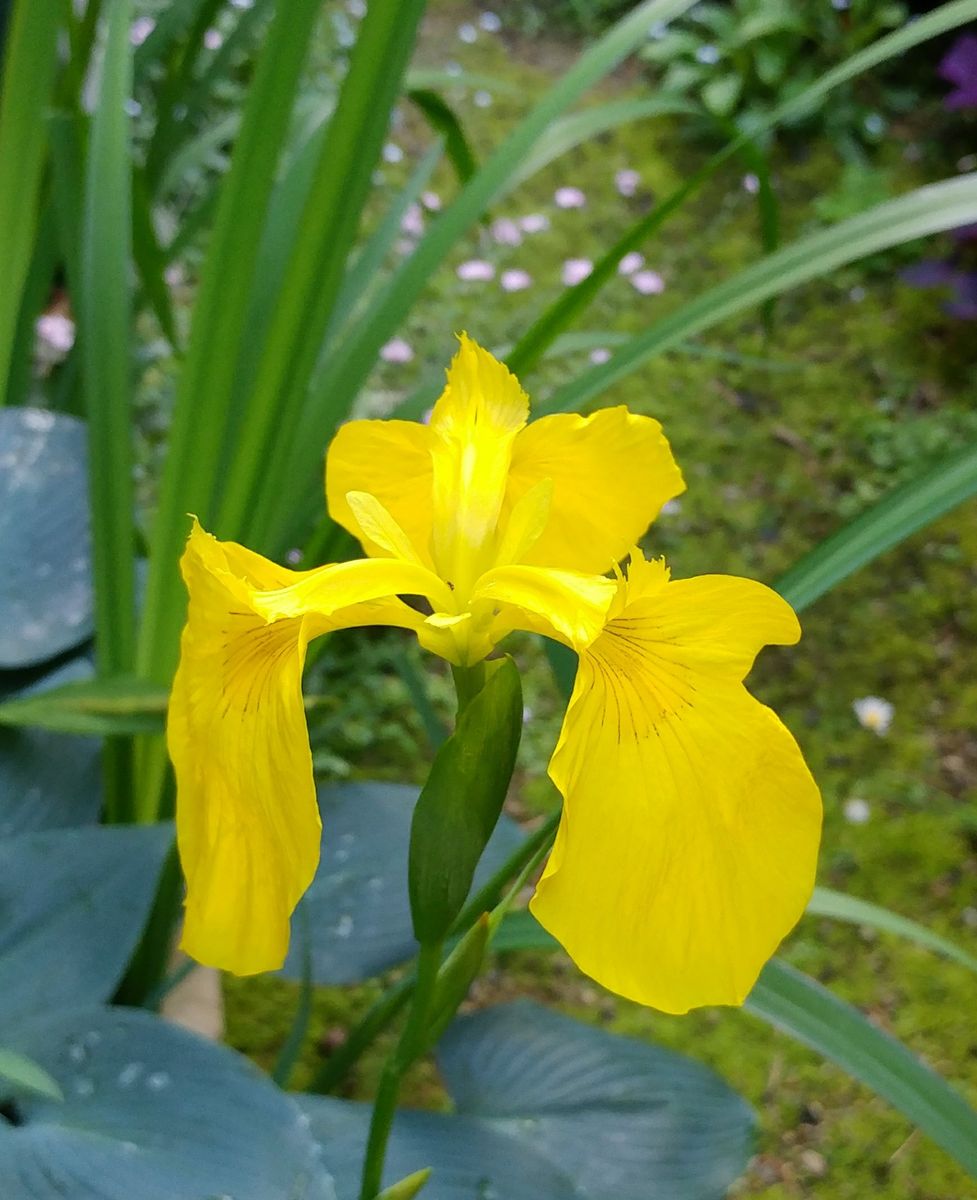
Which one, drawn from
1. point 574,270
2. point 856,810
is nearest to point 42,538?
point 856,810

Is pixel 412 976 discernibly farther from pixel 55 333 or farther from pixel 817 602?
pixel 55 333

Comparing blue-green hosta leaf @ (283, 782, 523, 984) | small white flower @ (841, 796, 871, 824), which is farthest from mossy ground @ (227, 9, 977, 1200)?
blue-green hosta leaf @ (283, 782, 523, 984)

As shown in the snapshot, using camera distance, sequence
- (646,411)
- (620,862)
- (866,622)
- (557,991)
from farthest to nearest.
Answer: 1. (646,411)
2. (866,622)
3. (557,991)
4. (620,862)

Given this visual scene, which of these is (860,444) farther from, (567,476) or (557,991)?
(567,476)

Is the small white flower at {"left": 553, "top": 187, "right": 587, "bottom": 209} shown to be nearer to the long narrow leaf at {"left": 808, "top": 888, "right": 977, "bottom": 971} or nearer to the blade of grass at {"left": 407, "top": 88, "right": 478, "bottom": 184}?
the blade of grass at {"left": 407, "top": 88, "right": 478, "bottom": 184}

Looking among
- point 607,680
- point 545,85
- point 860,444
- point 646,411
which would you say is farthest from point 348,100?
point 545,85

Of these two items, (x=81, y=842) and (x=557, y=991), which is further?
(x=557, y=991)
